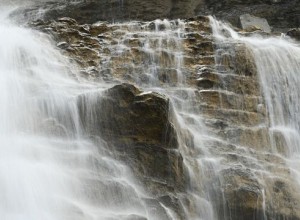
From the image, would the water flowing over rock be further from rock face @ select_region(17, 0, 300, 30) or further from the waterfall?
rock face @ select_region(17, 0, 300, 30)

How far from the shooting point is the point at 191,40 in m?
13.3

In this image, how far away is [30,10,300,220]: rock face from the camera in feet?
31.0

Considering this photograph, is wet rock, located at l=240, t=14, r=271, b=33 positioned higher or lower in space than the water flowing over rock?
higher

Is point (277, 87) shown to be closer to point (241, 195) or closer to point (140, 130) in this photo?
point (241, 195)

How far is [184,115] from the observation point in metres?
11.1

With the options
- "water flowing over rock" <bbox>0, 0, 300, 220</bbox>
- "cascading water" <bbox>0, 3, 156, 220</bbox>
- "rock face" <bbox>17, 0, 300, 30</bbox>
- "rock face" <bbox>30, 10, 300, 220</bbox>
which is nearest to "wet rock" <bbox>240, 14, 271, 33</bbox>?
"rock face" <bbox>17, 0, 300, 30</bbox>

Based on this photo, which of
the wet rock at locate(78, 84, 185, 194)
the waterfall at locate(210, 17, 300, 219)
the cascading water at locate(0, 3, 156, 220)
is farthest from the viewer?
the waterfall at locate(210, 17, 300, 219)

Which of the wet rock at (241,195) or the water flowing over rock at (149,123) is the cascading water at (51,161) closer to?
the water flowing over rock at (149,123)

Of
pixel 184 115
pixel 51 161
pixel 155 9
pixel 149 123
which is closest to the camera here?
pixel 51 161

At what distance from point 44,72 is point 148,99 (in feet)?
9.34

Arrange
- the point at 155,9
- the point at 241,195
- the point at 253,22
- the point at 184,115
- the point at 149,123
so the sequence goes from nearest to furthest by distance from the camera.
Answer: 1. the point at 149,123
2. the point at 241,195
3. the point at 184,115
4. the point at 253,22
5. the point at 155,9

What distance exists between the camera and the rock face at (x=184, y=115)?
31.0 ft

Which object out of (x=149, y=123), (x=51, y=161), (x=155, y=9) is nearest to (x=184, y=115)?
(x=149, y=123)

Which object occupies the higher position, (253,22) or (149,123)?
(253,22)
